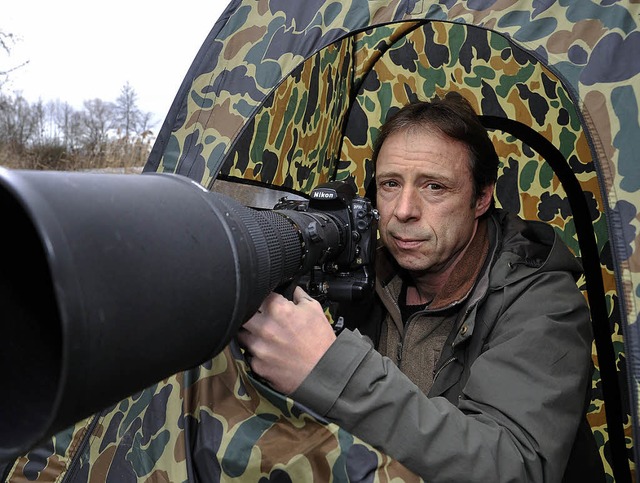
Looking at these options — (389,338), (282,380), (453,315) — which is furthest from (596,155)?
(389,338)

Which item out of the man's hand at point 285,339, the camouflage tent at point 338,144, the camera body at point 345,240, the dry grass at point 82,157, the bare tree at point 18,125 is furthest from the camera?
the bare tree at point 18,125

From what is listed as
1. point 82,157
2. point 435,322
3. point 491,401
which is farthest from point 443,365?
point 82,157

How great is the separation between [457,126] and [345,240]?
0.54 m

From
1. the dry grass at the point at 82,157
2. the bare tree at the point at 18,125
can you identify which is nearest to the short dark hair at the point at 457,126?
the dry grass at the point at 82,157

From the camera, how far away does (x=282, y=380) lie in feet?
3.49

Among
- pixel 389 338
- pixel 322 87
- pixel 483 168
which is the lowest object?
pixel 389 338

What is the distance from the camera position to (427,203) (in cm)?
171

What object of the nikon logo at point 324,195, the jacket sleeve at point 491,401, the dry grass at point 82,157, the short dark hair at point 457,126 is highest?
the short dark hair at point 457,126

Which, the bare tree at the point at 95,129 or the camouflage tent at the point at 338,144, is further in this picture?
the bare tree at the point at 95,129

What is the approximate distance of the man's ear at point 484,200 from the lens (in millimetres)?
1803

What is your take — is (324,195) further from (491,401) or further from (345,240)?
(491,401)

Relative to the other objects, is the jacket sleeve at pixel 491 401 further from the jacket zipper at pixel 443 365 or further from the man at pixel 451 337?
the jacket zipper at pixel 443 365

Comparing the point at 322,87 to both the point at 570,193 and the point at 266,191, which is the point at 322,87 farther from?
the point at 570,193

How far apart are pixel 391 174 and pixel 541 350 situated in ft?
2.33
